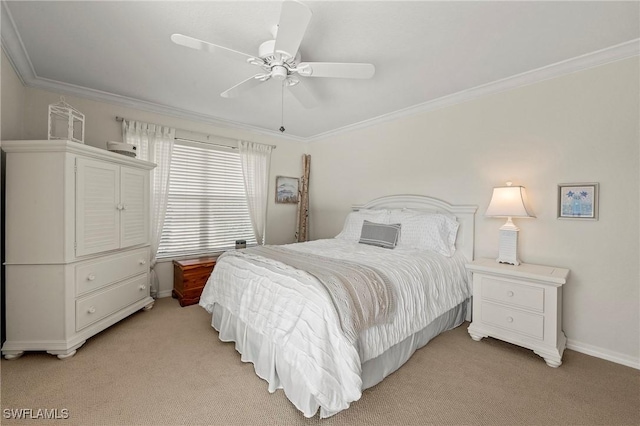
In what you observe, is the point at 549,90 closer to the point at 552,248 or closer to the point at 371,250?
the point at 552,248

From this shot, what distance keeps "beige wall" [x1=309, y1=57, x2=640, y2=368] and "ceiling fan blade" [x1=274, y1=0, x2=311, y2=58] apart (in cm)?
225

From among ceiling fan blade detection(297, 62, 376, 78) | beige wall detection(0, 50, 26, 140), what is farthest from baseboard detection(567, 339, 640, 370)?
beige wall detection(0, 50, 26, 140)

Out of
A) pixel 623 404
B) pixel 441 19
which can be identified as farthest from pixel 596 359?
pixel 441 19

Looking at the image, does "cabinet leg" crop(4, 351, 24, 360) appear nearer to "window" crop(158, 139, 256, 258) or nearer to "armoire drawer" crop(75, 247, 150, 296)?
"armoire drawer" crop(75, 247, 150, 296)

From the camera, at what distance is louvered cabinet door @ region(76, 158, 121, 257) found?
91.9 inches

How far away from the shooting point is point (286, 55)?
190cm

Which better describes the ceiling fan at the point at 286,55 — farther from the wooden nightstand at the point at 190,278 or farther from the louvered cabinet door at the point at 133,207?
the wooden nightstand at the point at 190,278

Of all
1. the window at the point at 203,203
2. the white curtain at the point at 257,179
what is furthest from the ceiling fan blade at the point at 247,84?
the white curtain at the point at 257,179

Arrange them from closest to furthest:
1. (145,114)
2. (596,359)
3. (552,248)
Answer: (596,359) < (552,248) < (145,114)

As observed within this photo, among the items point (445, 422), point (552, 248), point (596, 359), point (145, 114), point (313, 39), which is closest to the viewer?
point (445, 422)

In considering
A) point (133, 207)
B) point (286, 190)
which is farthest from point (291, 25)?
point (286, 190)

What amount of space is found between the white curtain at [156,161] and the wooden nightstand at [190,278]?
34 centimetres

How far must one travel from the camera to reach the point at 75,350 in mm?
2277

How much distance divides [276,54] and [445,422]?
2.55 meters
